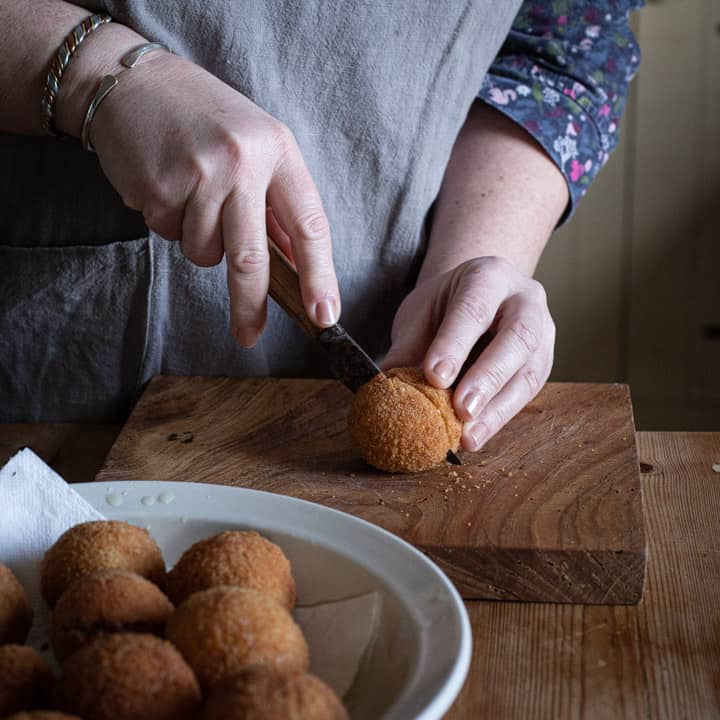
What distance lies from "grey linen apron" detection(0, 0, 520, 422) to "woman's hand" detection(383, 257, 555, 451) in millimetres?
168

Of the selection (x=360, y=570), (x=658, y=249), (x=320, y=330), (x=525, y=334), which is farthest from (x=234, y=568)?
(x=658, y=249)

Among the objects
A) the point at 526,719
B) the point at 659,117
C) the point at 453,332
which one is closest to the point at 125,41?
the point at 453,332

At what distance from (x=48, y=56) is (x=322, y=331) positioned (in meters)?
0.42

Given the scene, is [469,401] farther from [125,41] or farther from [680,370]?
[680,370]

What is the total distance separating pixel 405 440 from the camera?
1.06m

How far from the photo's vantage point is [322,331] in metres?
1.11

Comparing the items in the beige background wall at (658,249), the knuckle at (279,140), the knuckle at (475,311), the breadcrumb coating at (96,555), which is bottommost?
the beige background wall at (658,249)

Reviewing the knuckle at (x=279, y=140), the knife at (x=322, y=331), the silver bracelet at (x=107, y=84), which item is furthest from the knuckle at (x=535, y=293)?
the silver bracelet at (x=107, y=84)

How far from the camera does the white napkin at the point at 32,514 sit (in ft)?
2.58

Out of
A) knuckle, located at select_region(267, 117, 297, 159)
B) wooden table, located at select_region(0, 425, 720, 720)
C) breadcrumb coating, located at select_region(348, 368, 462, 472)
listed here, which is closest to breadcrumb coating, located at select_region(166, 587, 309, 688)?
wooden table, located at select_region(0, 425, 720, 720)

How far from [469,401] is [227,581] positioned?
0.48 m

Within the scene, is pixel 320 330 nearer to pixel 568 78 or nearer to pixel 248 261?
pixel 248 261

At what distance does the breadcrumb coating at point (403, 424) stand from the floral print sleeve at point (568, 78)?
0.49 metres

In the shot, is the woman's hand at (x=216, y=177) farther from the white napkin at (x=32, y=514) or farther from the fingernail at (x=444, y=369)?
the white napkin at (x=32, y=514)
